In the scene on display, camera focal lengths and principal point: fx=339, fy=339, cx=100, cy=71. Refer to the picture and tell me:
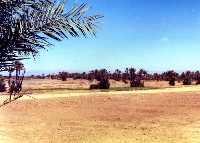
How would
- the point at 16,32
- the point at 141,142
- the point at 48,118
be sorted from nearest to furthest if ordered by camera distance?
1. the point at 16,32
2. the point at 141,142
3. the point at 48,118

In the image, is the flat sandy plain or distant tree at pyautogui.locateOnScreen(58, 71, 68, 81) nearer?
the flat sandy plain

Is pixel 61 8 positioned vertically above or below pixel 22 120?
above

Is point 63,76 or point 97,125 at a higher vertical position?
point 63,76

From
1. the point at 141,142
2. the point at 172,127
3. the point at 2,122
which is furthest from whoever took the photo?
the point at 2,122

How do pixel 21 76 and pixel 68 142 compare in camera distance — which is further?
pixel 68 142

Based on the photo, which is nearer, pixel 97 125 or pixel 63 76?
pixel 97 125

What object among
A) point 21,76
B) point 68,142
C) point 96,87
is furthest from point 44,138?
point 96,87

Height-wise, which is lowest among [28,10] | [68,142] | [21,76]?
[68,142]

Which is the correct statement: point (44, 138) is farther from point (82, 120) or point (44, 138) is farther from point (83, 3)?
point (83, 3)

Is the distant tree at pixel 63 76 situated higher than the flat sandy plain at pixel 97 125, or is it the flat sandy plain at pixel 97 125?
the distant tree at pixel 63 76

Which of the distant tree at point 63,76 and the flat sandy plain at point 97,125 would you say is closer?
the flat sandy plain at point 97,125

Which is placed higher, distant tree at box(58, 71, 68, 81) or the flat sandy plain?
distant tree at box(58, 71, 68, 81)

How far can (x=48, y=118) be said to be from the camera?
55.7 feet

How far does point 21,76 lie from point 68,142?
6.84 metres
